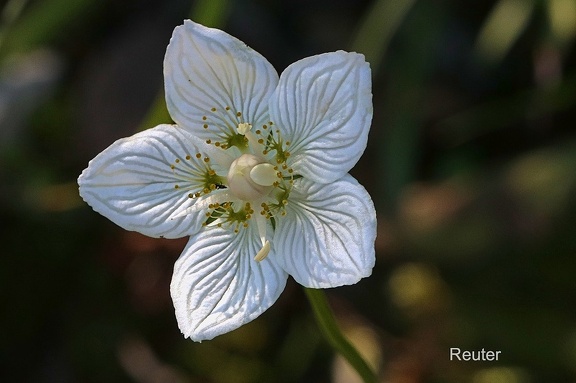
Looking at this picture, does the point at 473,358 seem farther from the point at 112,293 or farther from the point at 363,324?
the point at 112,293

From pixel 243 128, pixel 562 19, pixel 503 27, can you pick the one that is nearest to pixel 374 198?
pixel 503 27

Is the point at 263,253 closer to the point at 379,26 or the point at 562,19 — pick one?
the point at 379,26

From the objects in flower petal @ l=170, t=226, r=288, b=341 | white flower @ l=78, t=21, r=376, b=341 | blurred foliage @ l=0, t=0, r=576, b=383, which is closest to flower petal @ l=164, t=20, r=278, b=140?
white flower @ l=78, t=21, r=376, b=341

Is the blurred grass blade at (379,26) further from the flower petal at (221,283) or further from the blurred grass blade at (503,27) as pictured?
the flower petal at (221,283)

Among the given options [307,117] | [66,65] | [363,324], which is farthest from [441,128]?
[66,65]

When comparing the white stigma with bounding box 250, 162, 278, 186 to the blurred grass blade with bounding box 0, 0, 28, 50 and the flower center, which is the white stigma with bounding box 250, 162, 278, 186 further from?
the blurred grass blade with bounding box 0, 0, 28, 50
